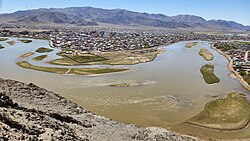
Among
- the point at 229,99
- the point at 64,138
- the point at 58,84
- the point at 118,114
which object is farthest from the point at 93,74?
the point at 64,138

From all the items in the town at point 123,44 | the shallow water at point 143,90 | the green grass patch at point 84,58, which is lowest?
the shallow water at point 143,90

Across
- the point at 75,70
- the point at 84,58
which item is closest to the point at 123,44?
the point at 84,58

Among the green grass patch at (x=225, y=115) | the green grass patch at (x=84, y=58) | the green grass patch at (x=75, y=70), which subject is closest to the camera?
the green grass patch at (x=225, y=115)

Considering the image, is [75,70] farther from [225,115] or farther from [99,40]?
[99,40]

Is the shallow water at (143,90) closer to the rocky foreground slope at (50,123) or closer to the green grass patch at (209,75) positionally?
the green grass patch at (209,75)

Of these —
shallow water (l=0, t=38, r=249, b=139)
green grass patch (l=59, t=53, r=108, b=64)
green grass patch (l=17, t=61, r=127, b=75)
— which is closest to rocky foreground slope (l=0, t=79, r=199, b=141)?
shallow water (l=0, t=38, r=249, b=139)

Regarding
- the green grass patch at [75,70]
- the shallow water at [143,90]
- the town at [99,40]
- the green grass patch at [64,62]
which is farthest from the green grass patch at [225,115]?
the town at [99,40]
